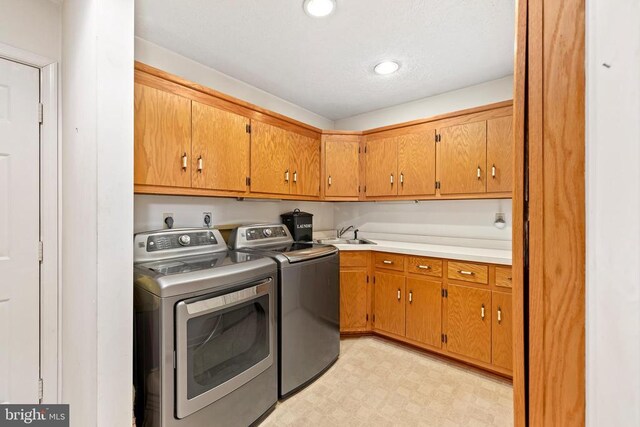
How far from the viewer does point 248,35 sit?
1911 millimetres

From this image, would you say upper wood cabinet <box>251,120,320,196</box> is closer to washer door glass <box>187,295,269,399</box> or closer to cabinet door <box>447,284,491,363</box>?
washer door glass <box>187,295,269,399</box>

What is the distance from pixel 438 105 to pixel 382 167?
2.79 ft

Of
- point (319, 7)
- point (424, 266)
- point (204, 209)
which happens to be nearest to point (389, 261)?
point (424, 266)

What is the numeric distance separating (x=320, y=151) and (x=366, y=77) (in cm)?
88

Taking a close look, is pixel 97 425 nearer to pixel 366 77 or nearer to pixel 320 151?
pixel 320 151

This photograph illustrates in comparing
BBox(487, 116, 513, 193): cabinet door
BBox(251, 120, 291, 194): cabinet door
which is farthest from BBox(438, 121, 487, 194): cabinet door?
BBox(251, 120, 291, 194): cabinet door

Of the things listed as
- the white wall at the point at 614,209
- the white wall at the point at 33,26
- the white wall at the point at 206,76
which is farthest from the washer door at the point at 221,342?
the white wall at the point at 206,76

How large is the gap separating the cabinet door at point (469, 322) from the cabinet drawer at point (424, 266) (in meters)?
0.16

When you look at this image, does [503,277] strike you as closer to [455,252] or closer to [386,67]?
[455,252]

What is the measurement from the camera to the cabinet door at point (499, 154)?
89.4 inches

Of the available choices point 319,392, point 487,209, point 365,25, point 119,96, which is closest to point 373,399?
point 319,392

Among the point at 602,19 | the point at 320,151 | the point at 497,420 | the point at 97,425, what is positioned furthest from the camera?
the point at 320,151

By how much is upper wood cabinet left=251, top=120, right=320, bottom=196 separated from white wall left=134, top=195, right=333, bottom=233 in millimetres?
333

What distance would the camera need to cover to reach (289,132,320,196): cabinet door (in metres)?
2.71
